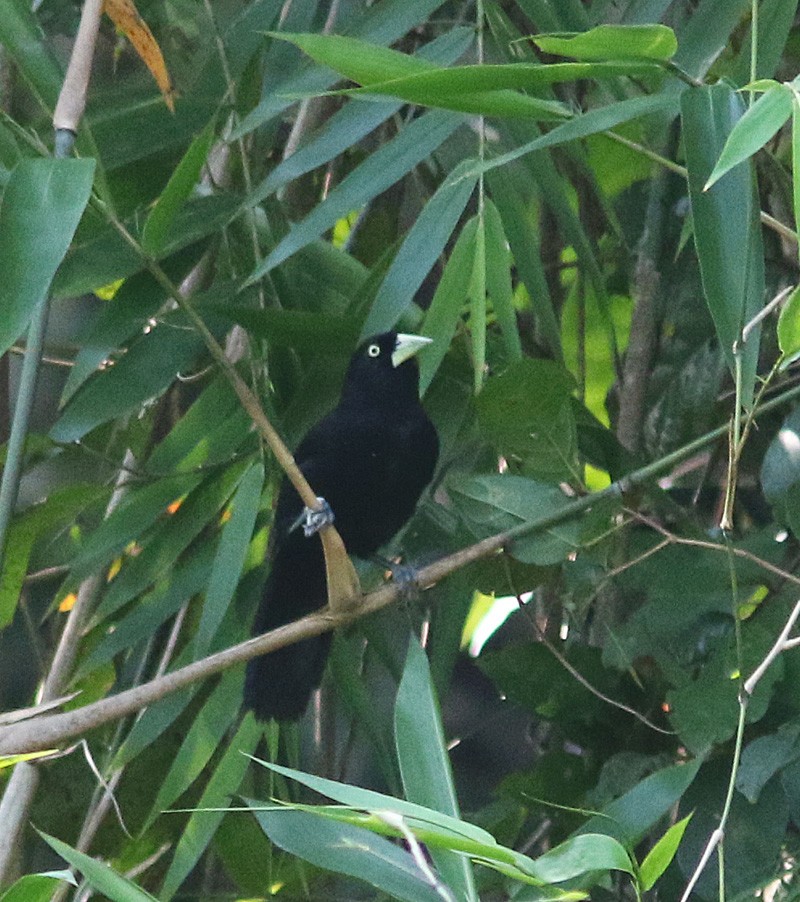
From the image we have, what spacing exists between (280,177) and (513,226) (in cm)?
37

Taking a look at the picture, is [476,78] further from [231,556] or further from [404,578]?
[404,578]

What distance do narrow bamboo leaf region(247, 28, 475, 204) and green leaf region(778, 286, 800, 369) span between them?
760 millimetres

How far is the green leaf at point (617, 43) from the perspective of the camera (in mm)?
1493

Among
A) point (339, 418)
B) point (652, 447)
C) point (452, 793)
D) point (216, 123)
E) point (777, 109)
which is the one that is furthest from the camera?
point (339, 418)

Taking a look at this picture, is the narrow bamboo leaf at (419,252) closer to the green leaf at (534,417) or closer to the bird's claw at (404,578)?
the green leaf at (534,417)

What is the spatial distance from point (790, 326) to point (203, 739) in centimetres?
122

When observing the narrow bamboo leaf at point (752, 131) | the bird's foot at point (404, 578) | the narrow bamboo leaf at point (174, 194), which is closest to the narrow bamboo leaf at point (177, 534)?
the bird's foot at point (404, 578)

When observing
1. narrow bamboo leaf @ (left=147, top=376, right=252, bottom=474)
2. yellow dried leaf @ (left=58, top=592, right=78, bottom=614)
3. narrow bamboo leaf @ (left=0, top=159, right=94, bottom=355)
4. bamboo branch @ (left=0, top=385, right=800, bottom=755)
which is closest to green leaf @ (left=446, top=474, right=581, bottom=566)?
bamboo branch @ (left=0, top=385, right=800, bottom=755)

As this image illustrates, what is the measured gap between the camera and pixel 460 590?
2.37m

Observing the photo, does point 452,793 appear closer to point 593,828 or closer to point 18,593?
point 593,828

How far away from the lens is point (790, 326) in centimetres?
148

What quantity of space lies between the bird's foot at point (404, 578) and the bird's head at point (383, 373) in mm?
310

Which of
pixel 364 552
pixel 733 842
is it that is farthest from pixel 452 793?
pixel 364 552

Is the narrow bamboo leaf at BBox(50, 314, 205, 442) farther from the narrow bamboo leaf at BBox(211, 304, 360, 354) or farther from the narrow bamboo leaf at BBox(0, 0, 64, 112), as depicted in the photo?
the narrow bamboo leaf at BBox(0, 0, 64, 112)
